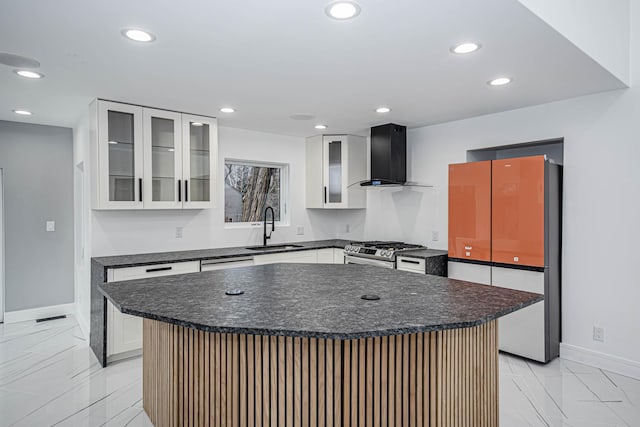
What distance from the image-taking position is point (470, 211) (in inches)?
151

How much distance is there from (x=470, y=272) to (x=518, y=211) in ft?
2.50

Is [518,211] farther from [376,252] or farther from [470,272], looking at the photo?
[376,252]

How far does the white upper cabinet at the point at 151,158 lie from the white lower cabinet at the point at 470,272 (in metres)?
2.65

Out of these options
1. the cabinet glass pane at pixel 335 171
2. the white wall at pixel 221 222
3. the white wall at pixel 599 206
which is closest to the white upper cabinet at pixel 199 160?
the white wall at pixel 221 222

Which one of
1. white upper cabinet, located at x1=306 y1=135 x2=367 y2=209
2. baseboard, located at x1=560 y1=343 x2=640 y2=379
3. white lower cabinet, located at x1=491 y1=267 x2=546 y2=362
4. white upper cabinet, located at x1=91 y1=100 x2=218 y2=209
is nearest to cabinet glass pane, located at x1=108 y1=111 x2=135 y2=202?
white upper cabinet, located at x1=91 y1=100 x2=218 y2=209

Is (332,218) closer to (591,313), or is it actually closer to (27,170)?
(591,313)

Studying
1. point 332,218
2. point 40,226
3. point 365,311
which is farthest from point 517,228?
point 40,226

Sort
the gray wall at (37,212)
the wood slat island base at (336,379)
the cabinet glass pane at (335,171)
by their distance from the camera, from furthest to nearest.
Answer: the cabinet glass pane at (335,171) < the gray wall at (37,212) < the wood slat island base at (336,379)

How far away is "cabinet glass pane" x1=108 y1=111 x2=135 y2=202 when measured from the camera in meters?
3.66

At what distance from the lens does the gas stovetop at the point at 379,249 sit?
4.27 metres

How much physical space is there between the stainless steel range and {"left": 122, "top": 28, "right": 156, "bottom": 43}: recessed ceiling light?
9.86 feet

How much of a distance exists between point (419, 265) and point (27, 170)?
183 inches

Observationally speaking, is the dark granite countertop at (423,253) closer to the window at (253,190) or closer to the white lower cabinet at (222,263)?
the white lower cabinet at (222,263)

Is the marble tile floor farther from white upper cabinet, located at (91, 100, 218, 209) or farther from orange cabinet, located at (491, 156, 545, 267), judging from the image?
white upper cabinet, located at (91, 100, 218, 209)
